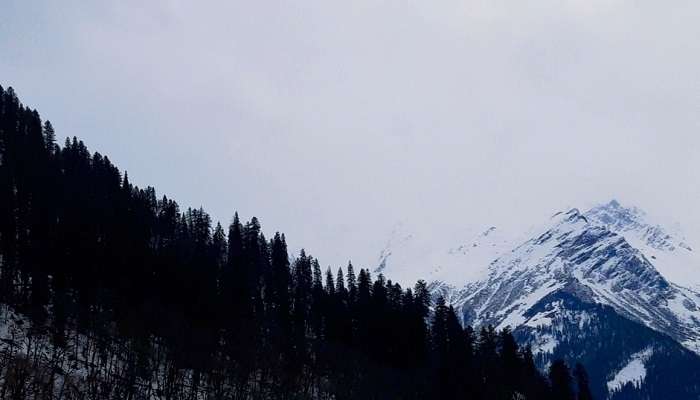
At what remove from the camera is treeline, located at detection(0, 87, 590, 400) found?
9669 centimetres

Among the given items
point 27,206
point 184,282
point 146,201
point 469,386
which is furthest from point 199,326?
point 146,201

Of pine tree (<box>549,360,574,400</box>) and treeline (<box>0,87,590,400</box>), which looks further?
pine tree (<box>549,360,574,400</box>)

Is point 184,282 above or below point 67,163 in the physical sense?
below

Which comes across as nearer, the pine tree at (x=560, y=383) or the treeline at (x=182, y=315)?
the treeline at (x=182, y=315)

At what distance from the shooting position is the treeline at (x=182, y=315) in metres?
96.7

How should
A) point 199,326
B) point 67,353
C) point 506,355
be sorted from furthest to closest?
point 506,355
point 199,326
point 67,353

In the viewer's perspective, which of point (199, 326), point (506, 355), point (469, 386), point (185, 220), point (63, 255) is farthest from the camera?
point (185, 220)

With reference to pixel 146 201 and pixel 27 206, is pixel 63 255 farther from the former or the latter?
pixel 146 201

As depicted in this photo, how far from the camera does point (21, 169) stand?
143750mm

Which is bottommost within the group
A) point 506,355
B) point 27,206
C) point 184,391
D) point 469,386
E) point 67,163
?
point 184,391

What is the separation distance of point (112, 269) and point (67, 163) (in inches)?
2308

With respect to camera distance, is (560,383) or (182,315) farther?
(560,383)

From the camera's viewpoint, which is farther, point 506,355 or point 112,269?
point 506,355

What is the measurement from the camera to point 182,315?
118250mm
